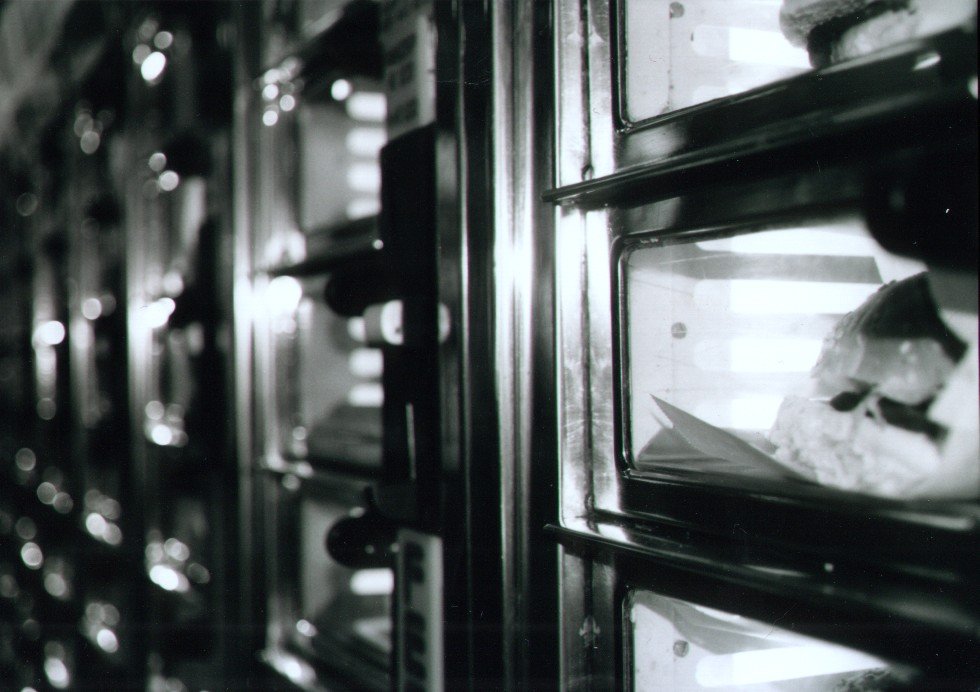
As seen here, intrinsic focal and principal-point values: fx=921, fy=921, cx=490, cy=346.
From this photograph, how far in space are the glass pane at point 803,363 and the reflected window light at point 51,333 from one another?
114 inches

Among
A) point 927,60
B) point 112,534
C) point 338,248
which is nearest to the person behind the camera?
point 927,60

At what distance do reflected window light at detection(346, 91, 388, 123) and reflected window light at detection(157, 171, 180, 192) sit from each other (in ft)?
2.16

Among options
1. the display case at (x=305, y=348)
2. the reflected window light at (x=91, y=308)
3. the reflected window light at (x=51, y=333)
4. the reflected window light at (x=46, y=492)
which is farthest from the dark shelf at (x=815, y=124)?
the reflected window light at (x=46, y=492)

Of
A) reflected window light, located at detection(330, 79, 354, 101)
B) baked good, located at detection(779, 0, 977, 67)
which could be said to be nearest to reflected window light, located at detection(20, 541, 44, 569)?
reflected window light, located at detection(330, 79, 354, 101)

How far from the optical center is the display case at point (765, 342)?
0.74 meters

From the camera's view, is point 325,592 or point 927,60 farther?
point 325,592

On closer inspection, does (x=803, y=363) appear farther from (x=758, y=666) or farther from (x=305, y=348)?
(x=305, y=348)

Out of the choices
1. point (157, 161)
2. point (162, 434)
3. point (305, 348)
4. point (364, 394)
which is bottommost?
point (162, 434)

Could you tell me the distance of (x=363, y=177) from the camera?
1.90 metres

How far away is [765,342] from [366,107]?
1.16 meters

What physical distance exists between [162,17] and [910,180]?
2090mm

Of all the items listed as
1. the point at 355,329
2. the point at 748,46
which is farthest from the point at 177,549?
the point at 748,46

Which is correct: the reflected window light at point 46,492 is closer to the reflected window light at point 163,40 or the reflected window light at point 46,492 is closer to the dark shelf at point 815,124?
the reflected window light at point 163,40

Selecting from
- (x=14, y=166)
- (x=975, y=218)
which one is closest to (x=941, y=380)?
(x=975, y=218)
